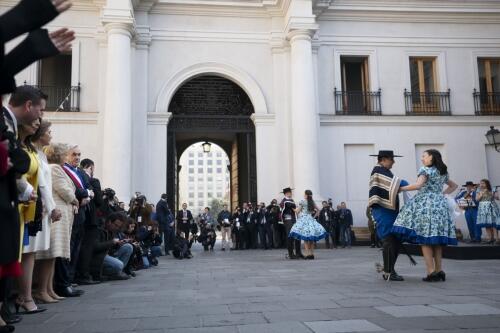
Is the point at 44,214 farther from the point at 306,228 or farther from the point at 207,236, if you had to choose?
the point at 207,236

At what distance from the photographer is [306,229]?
10.8m

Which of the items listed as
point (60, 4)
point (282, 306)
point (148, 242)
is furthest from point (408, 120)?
point (60, 4)

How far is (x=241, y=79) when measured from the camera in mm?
17594

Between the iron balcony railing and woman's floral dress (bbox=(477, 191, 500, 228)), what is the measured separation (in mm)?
13496

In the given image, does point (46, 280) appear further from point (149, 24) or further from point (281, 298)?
point (149, 24)

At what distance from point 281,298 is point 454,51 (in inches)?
671

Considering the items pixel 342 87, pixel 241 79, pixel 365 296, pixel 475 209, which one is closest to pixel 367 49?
pixel 342 87

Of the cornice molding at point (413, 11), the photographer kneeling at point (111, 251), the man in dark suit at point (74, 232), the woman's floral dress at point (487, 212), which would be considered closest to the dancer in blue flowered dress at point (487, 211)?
the woman's floral dress at point (487, 212)

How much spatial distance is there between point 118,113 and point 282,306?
12214 millimetres

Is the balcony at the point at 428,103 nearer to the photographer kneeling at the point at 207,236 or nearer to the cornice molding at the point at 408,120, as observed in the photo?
the cornice molding at the point at 408,120

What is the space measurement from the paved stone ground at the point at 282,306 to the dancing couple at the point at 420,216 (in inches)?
16.2

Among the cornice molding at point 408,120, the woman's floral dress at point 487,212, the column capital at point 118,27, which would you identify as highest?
the column capital at point 118,27

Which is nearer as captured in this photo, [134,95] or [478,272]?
[478,272]

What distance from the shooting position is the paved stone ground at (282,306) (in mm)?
3689
